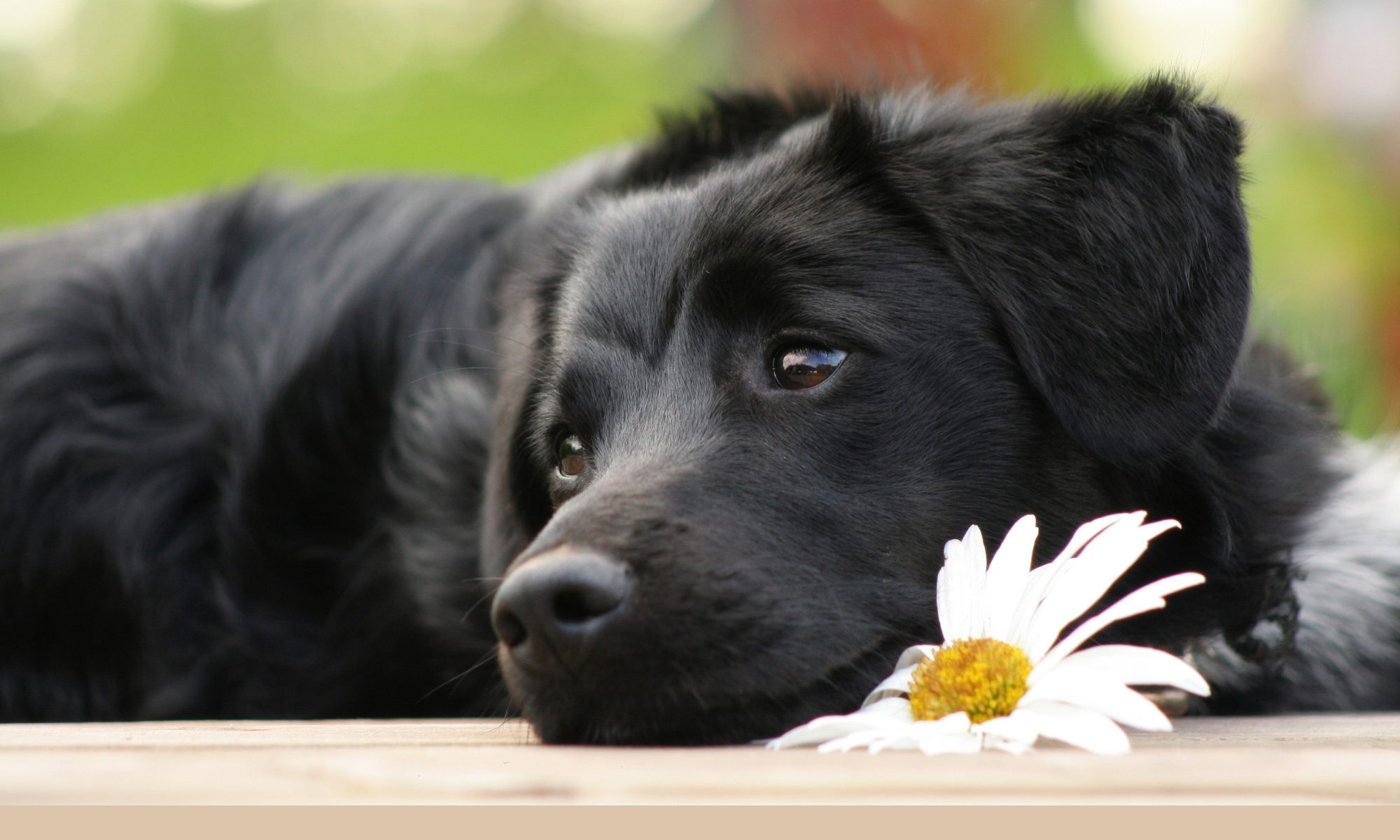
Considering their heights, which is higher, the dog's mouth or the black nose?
the black nose

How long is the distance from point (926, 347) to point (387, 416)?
1597 mm

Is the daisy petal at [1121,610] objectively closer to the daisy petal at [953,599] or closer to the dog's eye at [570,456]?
the daisy petal at [953,599]

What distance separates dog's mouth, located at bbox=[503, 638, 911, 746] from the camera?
1674mm

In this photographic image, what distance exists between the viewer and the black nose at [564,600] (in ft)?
5.29

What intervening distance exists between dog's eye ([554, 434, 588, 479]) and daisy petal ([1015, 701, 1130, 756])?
1023mm

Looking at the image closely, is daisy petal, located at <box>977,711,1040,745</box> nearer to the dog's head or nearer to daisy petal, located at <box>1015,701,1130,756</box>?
daisy petal, located at <box>1015,701,1130,756</box>

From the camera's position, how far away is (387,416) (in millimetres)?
3223

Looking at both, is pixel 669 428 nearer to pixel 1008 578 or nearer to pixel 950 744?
pixel 1008 578

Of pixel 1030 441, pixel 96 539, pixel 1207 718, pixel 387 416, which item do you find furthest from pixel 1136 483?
pixel 96 539

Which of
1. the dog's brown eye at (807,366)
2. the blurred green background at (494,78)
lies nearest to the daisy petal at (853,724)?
the dog's brown eye at (807,366)

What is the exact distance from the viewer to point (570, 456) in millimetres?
2359

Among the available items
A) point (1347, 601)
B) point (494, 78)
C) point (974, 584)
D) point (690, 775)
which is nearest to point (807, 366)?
point (974, 584)

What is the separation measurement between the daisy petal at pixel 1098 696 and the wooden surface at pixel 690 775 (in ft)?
0.13

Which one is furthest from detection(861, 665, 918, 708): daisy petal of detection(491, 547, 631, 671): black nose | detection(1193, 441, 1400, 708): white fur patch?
detection(1193, 441, 1400, 708): white fur patch
